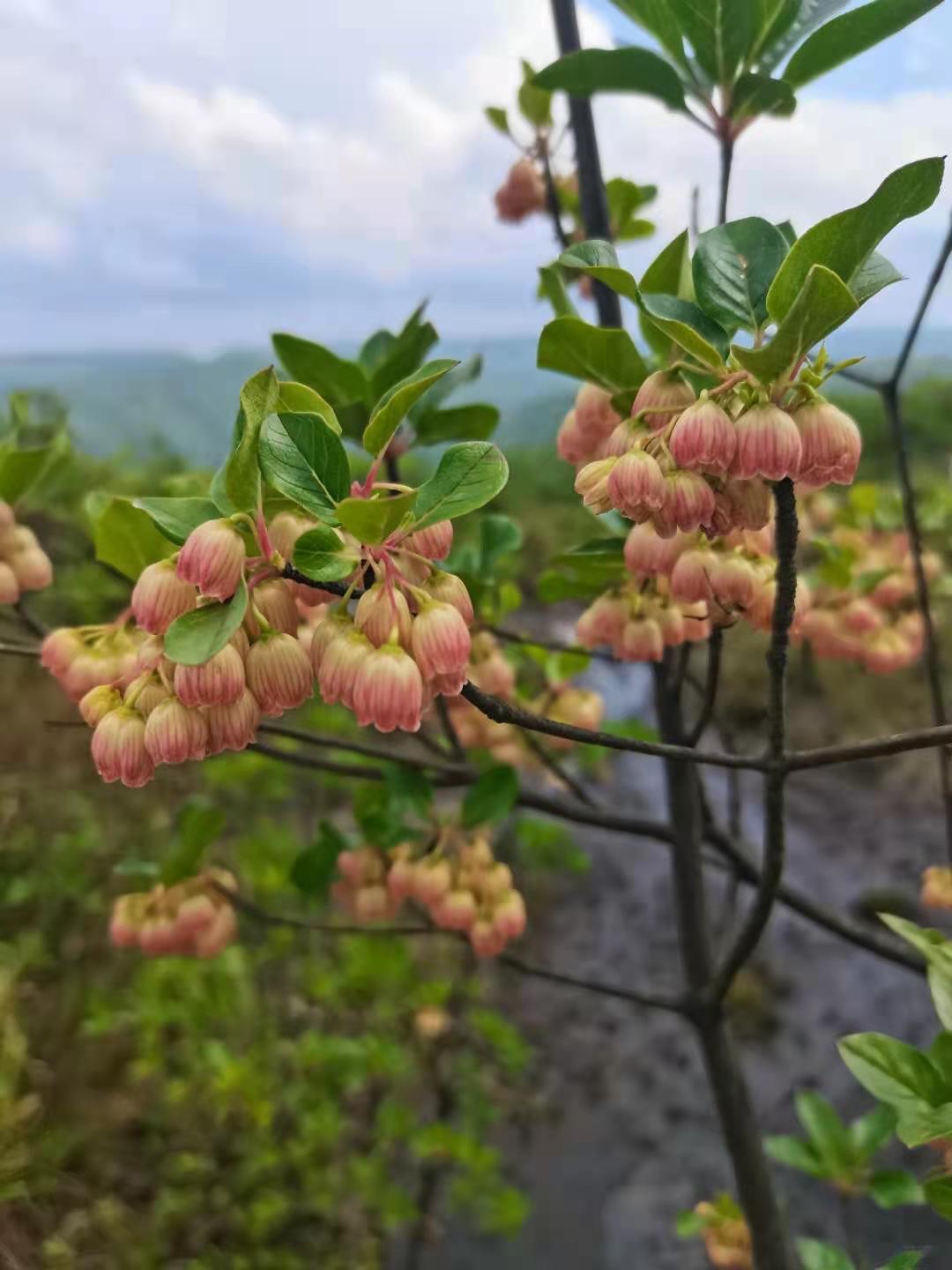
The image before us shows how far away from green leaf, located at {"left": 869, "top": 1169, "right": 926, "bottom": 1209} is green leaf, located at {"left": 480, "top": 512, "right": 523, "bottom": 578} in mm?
684

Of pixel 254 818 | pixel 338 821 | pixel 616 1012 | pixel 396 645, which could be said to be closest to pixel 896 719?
pixel 616 1012

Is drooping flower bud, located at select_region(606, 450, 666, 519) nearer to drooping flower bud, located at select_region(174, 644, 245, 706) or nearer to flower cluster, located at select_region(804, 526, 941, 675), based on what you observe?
drooping flower bud, located at select_region(174, 644, 245, 706)

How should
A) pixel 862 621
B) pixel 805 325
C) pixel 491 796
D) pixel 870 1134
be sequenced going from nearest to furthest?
pixel 805 325, pixel 491 796, pixel 870 1134, pixel 862 621

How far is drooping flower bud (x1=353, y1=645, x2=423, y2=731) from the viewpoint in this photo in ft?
1.17

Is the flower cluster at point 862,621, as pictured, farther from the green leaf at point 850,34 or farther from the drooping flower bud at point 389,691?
the drooping flower bud at point 389,691

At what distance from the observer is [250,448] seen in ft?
1.15

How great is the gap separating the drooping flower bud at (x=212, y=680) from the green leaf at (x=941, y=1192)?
0.42 meters

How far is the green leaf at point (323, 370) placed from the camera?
2.14ft

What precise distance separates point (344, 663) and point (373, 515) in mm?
65

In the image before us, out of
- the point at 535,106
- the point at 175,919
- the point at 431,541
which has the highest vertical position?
the point at 535,106

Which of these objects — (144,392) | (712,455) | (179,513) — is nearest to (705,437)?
(712,455)

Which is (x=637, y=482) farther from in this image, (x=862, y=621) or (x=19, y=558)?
(x=862, y=621)

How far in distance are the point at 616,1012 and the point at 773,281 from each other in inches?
89.9

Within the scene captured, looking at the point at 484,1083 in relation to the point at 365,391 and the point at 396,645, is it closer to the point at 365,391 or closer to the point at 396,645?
the point at 365,391
